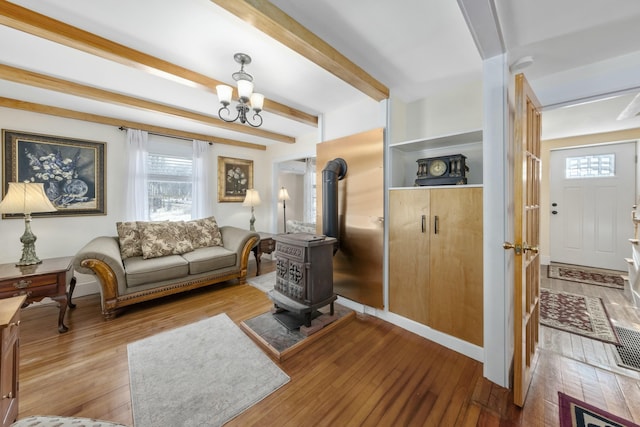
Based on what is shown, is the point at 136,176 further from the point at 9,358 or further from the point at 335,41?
the point at 335,41

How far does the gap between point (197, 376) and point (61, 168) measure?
316 cm

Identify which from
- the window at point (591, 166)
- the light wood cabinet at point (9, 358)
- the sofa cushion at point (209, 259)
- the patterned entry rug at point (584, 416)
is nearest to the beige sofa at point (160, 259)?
the sofa cushion at point (209, 259)

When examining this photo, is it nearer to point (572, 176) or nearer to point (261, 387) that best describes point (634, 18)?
point (261, 387)

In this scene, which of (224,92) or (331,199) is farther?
(331,199)

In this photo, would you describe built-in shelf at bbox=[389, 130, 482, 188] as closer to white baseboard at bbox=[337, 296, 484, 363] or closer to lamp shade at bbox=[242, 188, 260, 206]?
white baseboard at bbox=[337, 296, 484, 363]

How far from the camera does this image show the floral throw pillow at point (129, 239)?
9.77 ft

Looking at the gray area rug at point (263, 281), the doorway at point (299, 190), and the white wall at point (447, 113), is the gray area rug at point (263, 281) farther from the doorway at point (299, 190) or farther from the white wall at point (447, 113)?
the white wall at point (447, 113)

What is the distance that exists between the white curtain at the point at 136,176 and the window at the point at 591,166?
7030mm

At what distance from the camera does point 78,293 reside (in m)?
3.02

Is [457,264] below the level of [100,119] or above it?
below

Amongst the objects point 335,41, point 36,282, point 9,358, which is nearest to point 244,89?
point 335,41

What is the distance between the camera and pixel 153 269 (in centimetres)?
270

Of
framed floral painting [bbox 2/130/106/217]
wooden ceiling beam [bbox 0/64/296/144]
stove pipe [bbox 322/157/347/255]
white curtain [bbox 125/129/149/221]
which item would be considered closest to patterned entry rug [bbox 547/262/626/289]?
stove pipe [bbox 322/157/347/255]

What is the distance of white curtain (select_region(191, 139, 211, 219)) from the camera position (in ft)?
13.1
